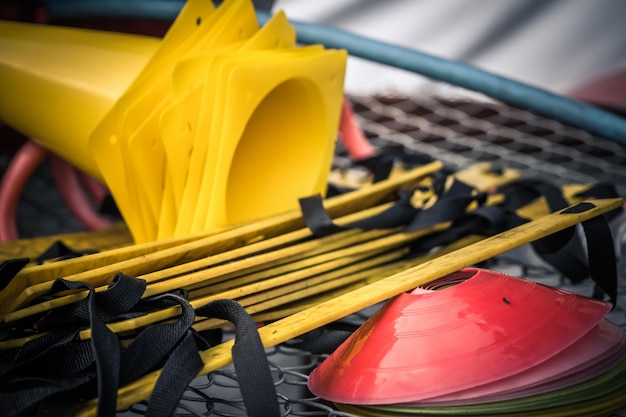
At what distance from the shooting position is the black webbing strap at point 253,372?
56 cm

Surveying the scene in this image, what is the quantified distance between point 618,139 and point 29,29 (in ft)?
3.41

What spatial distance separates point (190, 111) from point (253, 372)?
0.40 m

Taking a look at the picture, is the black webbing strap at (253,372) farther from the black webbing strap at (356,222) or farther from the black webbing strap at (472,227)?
the black webbing strap at (472,227)

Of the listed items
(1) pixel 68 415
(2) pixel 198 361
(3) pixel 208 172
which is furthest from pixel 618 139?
(1) pixel 68 415

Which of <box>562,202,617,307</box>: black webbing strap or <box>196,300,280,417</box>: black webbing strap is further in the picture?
<box>562,202,617,307</box>: black webbing strap

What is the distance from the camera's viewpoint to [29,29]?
124cm

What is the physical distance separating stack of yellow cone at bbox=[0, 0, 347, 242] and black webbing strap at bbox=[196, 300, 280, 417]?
0.31 metres

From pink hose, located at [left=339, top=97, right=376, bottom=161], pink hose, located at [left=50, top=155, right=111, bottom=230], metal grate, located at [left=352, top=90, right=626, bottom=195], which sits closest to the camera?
pink hose, located at [left=50, top=155, right=111, bottom=230]

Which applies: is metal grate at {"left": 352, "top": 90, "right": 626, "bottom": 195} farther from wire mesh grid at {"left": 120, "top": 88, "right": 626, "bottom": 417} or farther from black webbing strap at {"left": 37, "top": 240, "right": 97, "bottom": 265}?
black webbing strap at {"left": 37, "top": 240, "right": 97, "bottom": 265}

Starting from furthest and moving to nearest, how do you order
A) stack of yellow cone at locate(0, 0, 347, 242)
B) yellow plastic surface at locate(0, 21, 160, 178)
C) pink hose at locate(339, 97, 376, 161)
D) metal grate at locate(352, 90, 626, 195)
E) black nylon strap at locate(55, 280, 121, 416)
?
metal grate at locate(352, 90, 626, 195) < pink hose at locate(339, 97, 376, 161) < yellow plastic surface at locate(0, 21, 160, 178) < stack of yellow cone at locate(0, 0, 347, 242) < black nylon strap at locate(55, 280, 121, 416)

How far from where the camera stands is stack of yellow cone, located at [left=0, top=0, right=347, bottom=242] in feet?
2.85

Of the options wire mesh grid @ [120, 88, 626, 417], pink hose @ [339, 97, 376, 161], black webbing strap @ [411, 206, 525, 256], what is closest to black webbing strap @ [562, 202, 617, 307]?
black webbing strap @ [411, 206, 525, 256]

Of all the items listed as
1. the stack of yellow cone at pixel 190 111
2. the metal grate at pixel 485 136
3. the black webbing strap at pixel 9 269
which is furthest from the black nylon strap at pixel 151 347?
the metal grate at pixel 485 136

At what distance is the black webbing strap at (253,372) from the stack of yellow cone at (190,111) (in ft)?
1.02
